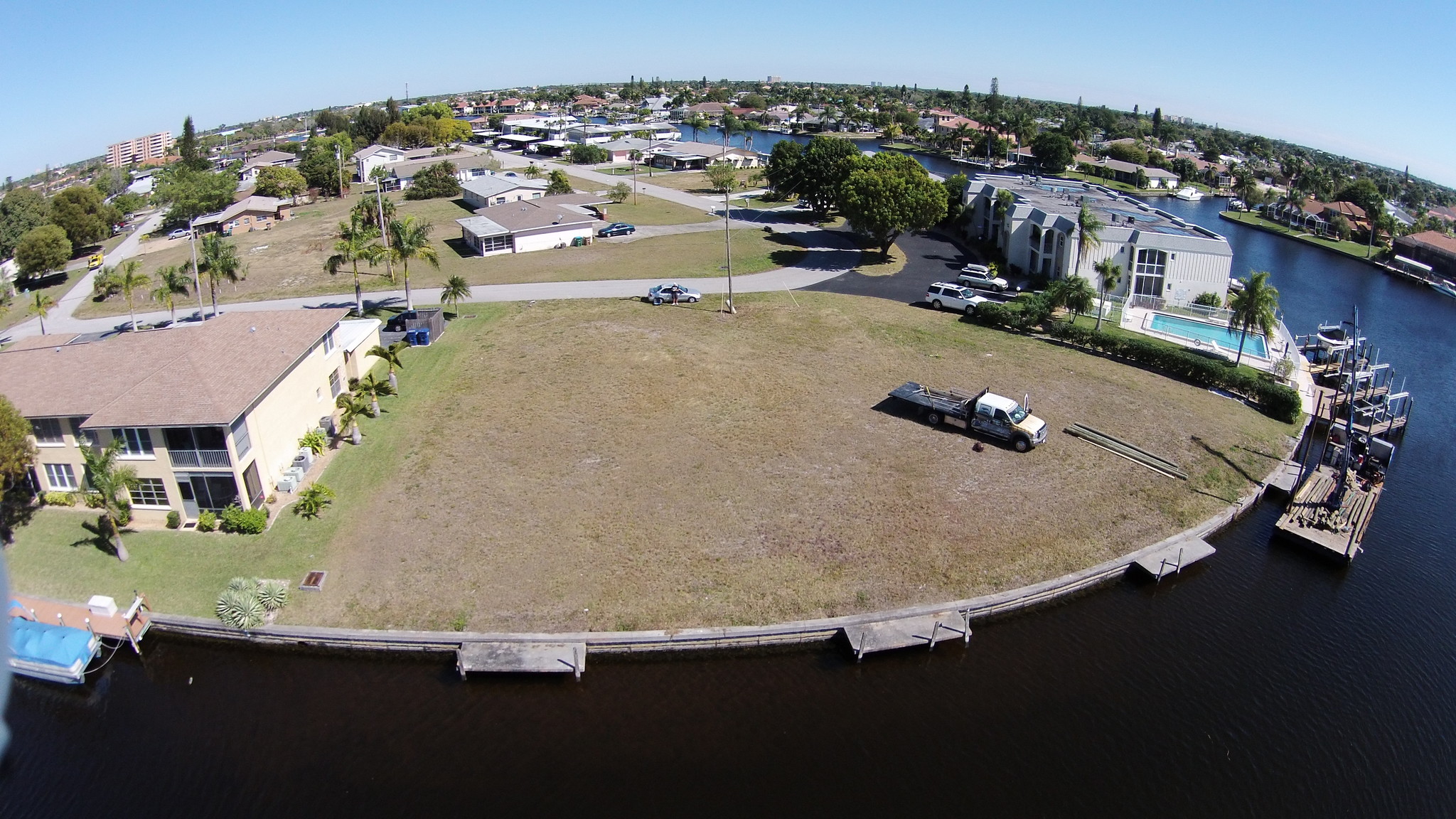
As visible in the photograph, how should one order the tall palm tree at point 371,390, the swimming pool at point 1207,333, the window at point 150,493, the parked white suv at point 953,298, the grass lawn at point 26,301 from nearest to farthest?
the window at point 150,493 < the tall palm tree at point 371,390 < the swimming pool at point 1207,333 < the parked white suv at point 953,298 < the grass lawn at point 26,301

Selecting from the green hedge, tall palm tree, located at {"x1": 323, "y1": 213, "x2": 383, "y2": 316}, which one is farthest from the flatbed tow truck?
tall palm tree, located at {"x1": 323, "y1": 213, "x2": 383, "y2": 316}

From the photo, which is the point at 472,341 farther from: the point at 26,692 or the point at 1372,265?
the point at 1372,265

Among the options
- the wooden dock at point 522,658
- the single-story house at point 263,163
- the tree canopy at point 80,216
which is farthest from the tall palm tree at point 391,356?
the single-story house at point 263,163

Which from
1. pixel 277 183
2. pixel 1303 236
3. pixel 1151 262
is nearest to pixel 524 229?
pixel 277 183

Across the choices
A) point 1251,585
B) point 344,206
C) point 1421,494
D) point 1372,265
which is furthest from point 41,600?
point 1372,265

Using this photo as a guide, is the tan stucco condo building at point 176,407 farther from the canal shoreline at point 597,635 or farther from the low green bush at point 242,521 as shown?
the canal shoreline at point 597,635

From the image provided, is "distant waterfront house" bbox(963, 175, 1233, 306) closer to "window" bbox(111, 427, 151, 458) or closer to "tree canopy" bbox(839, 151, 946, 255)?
"tree canopy" bbox(839, 151, 946, 255)
